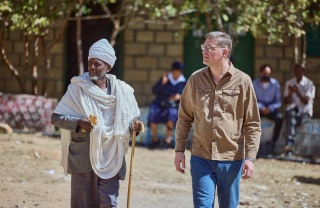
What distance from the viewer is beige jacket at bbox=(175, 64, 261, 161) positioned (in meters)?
6.15

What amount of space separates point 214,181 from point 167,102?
887 cm

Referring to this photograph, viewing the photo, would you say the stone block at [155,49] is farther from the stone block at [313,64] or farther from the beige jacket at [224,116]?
the beige jacket at [224,116]

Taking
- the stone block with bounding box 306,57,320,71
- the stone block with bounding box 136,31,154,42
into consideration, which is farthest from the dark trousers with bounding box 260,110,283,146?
the stone block with bounding box 136,31,154,42

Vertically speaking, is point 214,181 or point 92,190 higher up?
point 214,181

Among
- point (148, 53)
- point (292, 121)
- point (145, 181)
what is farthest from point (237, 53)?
point (145, 181)

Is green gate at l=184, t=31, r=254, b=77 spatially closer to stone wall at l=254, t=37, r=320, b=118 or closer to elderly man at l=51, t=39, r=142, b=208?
stone wall at l=254, t=37, r=320, b=118

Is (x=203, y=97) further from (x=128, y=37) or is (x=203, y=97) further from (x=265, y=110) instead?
(x=128, y=37)

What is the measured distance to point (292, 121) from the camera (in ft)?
47.4

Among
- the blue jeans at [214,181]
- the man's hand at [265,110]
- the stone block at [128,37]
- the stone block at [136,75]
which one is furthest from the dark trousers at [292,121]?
the blue jeans at [214,181]

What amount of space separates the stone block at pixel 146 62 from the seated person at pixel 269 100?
3.83m

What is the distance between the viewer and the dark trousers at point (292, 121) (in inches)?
568

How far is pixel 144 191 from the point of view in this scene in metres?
10.5

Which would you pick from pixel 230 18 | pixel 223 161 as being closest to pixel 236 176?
pixel 223 161

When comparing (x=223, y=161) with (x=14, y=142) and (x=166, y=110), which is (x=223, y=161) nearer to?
(x=14, y=142)
